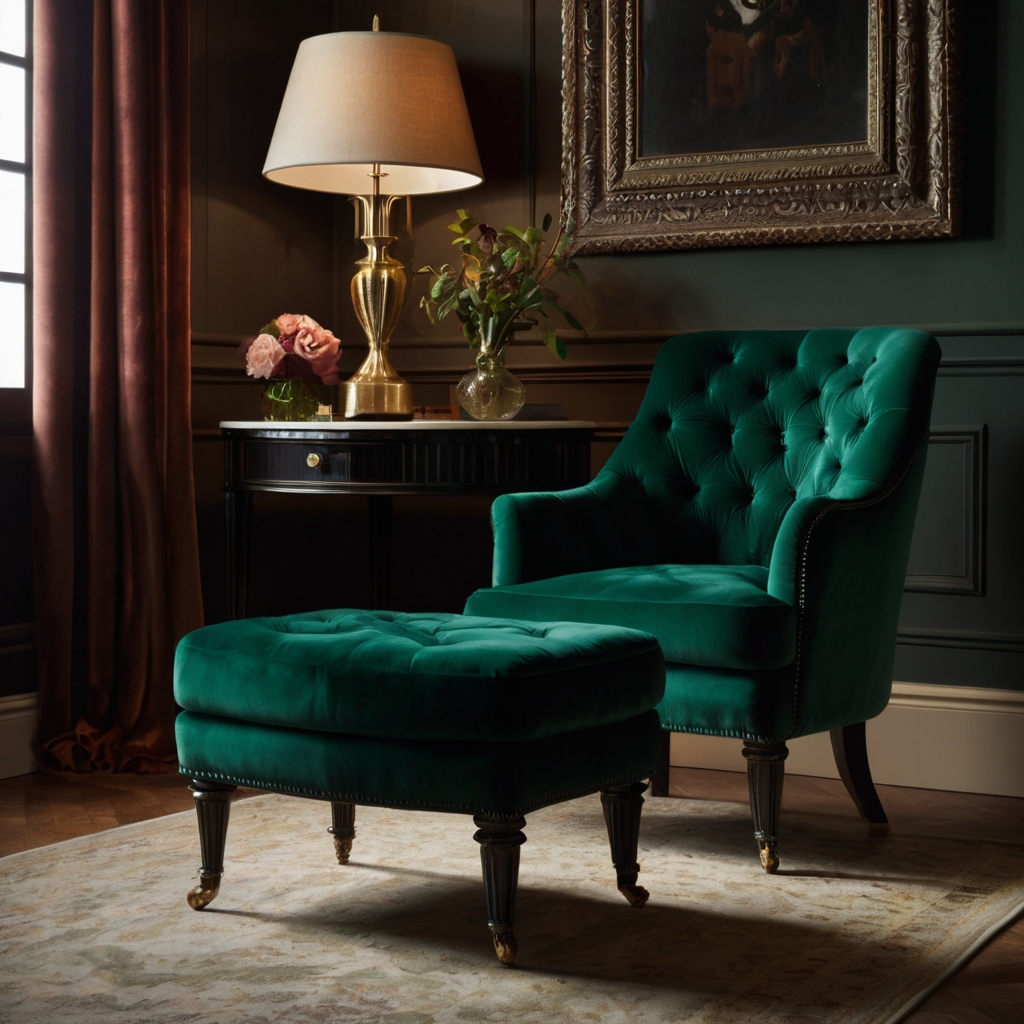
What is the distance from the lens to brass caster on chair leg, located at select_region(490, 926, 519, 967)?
1.89 m

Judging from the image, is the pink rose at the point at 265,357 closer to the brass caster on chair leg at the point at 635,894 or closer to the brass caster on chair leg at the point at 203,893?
the brass caster on chair leg at the point at 203,893

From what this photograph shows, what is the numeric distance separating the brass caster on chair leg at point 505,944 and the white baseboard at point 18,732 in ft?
5.36

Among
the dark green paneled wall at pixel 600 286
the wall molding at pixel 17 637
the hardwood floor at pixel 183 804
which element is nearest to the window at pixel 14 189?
the dark green paneled wall at pixel 600 286

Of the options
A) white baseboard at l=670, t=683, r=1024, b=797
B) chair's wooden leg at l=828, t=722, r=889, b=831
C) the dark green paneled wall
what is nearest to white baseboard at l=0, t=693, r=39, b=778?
the dark green paneled wall

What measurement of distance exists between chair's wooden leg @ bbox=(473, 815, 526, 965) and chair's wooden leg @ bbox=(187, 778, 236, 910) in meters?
0.44

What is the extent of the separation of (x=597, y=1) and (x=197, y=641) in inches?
83.6

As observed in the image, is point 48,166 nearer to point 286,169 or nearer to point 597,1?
point 286,169

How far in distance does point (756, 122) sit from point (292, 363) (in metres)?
1.24

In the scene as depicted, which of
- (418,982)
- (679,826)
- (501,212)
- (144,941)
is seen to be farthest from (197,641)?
(501,212)

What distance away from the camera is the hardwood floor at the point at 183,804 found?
2689 millimetres

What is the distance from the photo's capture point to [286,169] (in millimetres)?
3400

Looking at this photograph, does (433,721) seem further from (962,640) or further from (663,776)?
(962,640)

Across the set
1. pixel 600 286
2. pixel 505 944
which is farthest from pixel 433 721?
pixel 600 286

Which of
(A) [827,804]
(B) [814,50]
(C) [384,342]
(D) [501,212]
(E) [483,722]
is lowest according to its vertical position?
→ (A) [827,804]
